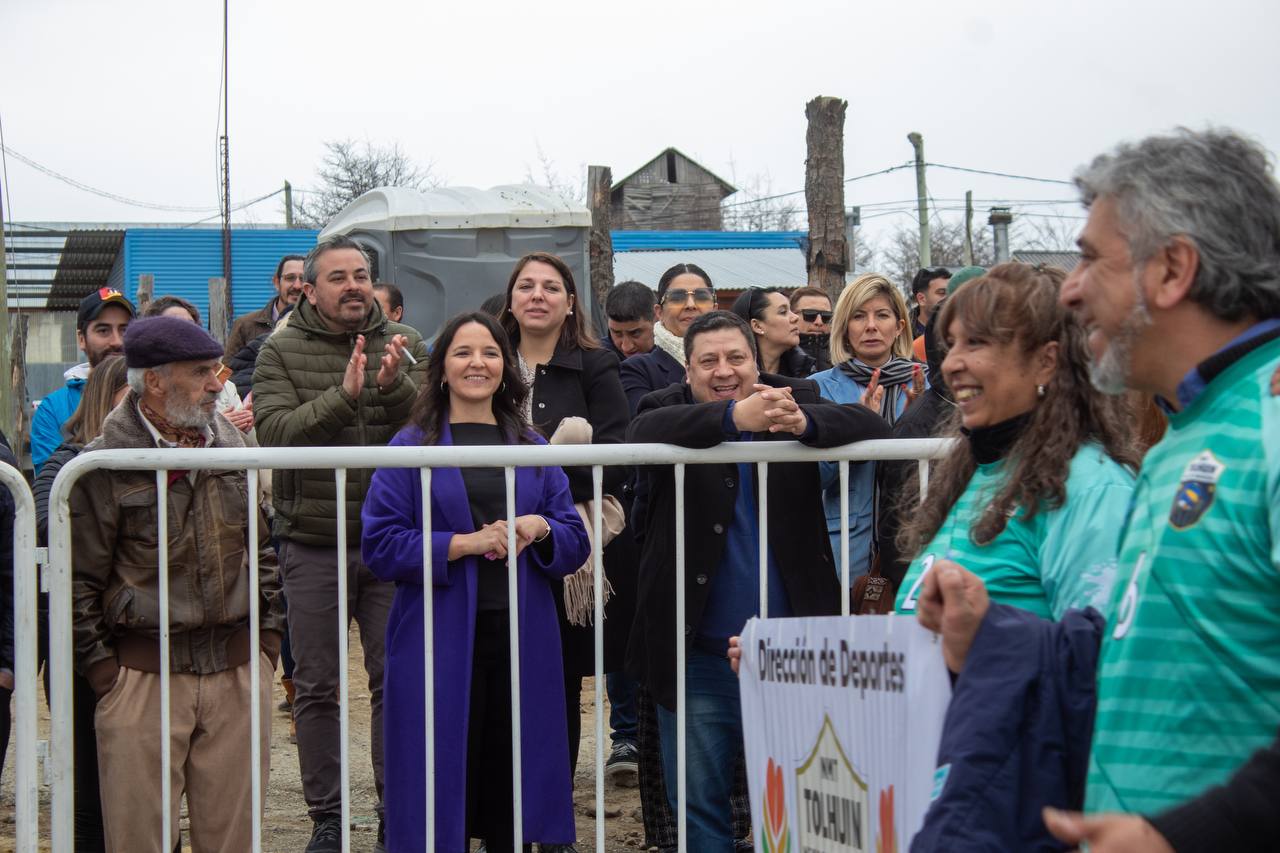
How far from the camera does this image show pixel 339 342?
16.7 ft

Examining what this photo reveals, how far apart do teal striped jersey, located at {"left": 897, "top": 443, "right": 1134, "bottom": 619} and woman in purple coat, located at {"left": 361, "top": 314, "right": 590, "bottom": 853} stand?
164 cm

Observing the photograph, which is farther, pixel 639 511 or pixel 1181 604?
pixel 639 511

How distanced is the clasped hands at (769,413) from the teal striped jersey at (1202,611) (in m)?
1.82

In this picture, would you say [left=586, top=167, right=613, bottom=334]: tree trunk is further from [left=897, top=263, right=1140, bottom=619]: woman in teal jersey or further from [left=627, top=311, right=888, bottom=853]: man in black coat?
[left=897, top=263, right=1140, bottom=619]: woman in teal jersey

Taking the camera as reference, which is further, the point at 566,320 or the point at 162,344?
the point at 566,320

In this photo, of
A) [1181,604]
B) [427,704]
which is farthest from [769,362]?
[1181,604]

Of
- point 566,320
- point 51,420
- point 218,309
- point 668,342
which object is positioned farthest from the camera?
A: point 218,309

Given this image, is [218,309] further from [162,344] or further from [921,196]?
[921,196]

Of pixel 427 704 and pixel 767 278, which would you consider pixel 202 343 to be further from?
pixel 767 278

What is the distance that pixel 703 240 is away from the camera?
29172mm

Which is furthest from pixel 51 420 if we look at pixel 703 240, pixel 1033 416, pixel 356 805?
pixel 703 240

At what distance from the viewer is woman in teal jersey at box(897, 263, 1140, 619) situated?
7.66ft

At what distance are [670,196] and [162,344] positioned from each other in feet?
127

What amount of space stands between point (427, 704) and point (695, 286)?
337 cm
